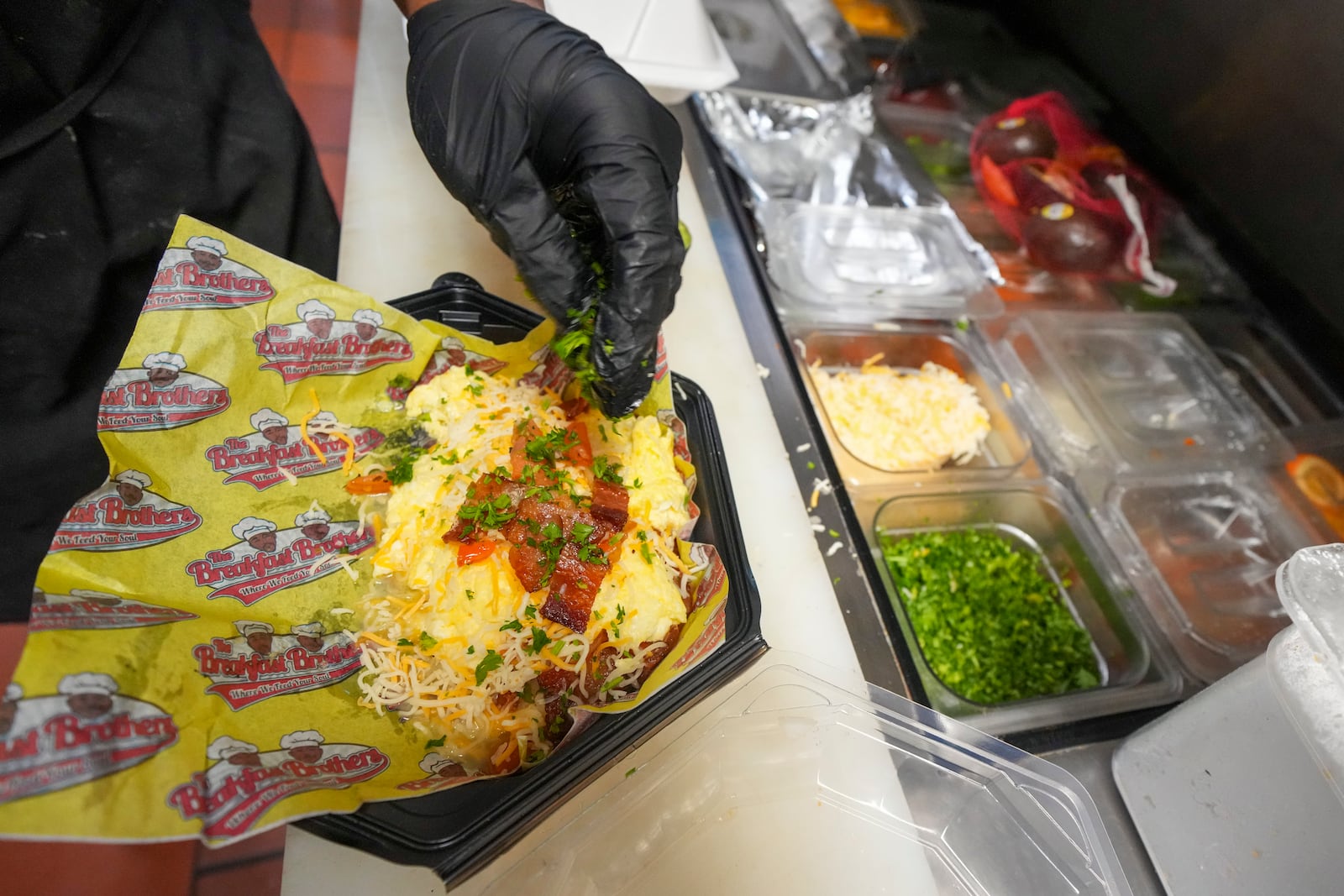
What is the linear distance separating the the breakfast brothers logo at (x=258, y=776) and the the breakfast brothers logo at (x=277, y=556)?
314 mm

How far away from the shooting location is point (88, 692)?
1008 millimetres

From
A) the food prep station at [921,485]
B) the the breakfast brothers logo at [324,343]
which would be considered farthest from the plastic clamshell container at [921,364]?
the the breakfast brothers logo at [324,343]

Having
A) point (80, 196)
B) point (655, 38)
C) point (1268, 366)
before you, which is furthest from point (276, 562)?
point (1268, 366)

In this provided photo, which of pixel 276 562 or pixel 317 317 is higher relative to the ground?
pixel 317 317

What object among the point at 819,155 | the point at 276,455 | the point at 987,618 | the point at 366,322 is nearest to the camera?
the point at 276,455

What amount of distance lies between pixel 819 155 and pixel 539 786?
261cm

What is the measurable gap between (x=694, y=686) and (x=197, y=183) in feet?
5.85

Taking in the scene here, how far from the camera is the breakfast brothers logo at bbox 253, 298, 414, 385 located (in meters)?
1.52

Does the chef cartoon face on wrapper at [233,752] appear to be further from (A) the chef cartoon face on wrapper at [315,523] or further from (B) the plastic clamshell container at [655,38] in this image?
(B) the plastic clamshell container at [655,38]

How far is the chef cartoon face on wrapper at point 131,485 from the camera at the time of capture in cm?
124

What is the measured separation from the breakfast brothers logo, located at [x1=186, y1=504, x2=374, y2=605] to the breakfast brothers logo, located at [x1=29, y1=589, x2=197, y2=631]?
12 cm

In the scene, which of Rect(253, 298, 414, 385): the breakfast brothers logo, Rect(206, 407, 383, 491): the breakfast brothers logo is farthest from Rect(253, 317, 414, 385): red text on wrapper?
Rect(206, 407, 383, 491): the breakfast brothers logo

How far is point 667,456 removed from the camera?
1594mm

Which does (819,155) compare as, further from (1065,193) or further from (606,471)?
(606,471)
